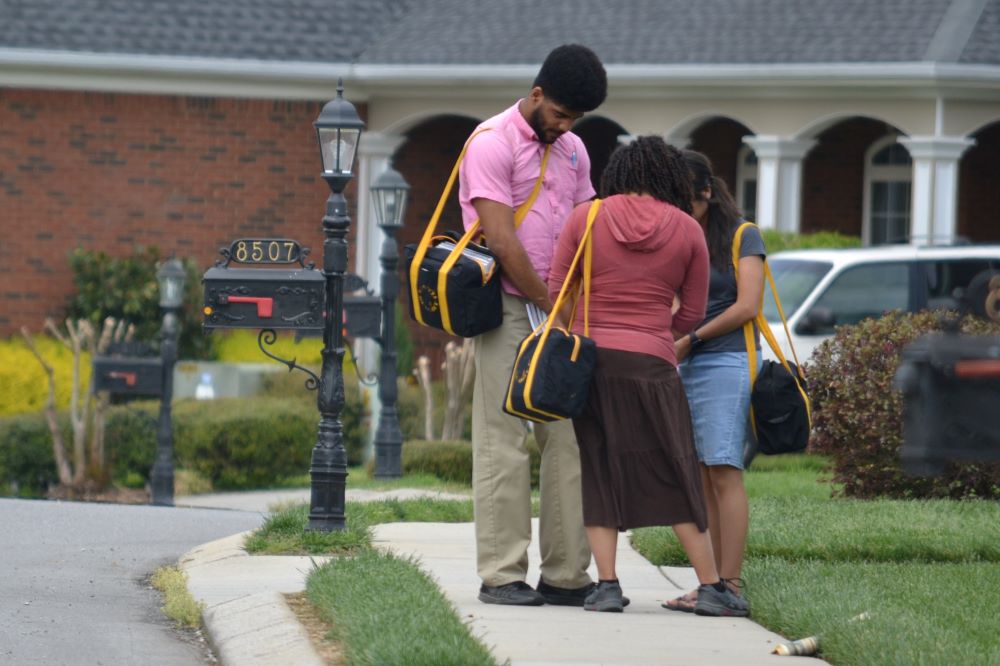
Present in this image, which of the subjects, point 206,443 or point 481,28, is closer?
point 206,443

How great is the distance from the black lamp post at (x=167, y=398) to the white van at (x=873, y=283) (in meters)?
5.71

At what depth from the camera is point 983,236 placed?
20391mm

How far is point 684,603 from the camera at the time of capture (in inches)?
254

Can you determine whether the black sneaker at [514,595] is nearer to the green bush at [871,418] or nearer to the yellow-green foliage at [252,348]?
the green bush at [871,418]

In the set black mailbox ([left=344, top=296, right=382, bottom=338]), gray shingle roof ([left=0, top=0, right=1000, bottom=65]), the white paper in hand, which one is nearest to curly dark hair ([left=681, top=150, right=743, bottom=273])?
the white paper in hand

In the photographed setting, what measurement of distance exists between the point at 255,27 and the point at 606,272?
1519cm

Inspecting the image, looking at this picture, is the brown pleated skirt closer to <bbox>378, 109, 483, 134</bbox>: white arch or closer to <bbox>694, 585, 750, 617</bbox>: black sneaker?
<bbox>694, 585, 750, 617</bbox>: black sneaker

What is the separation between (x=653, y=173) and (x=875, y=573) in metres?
2.19

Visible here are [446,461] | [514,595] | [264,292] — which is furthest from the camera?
[446,461]

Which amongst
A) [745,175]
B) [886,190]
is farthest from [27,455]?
[886,190]

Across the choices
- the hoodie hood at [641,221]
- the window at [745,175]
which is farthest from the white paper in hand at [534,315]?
the window at [745,175]

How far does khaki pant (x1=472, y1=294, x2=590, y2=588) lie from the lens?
632 cm

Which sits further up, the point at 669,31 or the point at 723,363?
the point at 669,31

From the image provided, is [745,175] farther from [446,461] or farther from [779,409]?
[779,409]
